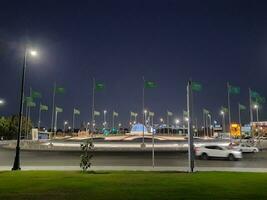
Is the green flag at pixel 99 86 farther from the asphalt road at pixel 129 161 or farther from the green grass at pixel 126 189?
the green grass at pixel 126 189

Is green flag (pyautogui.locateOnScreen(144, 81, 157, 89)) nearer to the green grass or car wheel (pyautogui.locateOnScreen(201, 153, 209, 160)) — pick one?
car wheel (pyautogui.locateOnScreen(201, 153, 209, 160))

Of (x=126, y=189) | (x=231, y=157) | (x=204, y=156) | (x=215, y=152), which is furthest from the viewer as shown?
(x=204, y=156)

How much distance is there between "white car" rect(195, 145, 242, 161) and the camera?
33.6m

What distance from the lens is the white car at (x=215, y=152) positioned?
110 ft

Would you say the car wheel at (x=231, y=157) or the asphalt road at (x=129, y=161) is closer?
the asphalt road at (x=129, y=161)

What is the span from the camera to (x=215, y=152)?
113 feet

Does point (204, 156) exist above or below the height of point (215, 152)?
below

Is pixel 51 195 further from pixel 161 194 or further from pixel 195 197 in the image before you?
pixel 195 197

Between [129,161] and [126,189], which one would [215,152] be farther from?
[126,189]

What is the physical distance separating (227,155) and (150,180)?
2001 centimetres

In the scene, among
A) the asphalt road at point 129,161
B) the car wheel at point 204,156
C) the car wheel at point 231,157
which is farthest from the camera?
the car wheel at point 204,156

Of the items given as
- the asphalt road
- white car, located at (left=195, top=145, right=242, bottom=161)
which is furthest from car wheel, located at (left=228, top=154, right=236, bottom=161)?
the asphalt road

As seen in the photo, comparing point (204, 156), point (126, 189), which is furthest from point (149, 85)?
point (126, 189)

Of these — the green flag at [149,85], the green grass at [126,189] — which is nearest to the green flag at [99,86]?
the green flag at [149,85]
